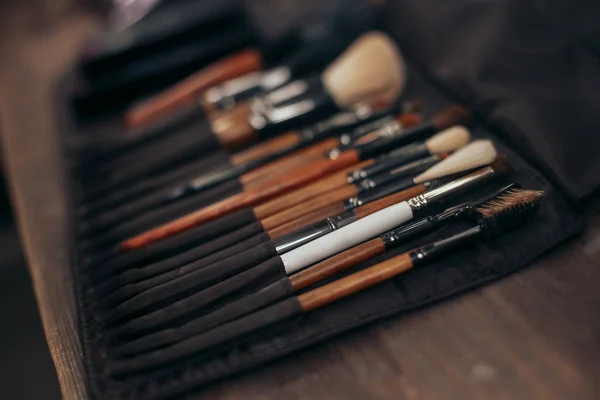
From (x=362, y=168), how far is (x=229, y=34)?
432 mm

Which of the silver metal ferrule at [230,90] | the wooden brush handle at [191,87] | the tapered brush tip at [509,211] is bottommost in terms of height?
the tapered brush tip at [509,211]

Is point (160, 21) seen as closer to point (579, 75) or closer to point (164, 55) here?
point (164, 55)

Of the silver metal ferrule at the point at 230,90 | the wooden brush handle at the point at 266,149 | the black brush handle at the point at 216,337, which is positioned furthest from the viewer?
the silver metal ferrule at the point at 230,90

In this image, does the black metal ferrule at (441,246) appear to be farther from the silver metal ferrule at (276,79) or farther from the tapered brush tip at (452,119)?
the silver metal ferrule at (276,79)

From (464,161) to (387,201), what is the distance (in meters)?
0.10

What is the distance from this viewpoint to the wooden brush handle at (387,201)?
63 cm

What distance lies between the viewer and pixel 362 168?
70 cm

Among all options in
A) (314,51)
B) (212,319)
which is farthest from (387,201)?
(314,51)

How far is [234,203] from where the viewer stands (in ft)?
2.26

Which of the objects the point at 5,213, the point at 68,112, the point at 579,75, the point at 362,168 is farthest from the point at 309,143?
the point at 5,213

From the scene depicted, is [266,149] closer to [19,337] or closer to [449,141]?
[449,141]

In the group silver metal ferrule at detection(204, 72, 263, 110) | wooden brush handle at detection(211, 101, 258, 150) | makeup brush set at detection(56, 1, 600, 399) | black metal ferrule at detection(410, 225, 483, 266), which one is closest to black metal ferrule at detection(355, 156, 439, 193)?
makeup brush set at detection(56, 1, 600, 399)

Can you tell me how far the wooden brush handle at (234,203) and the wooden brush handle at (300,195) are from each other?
0.04ft

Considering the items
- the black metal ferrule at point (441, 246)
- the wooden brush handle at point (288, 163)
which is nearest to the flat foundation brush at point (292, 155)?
the wooden brush handle at point (288, 163)
